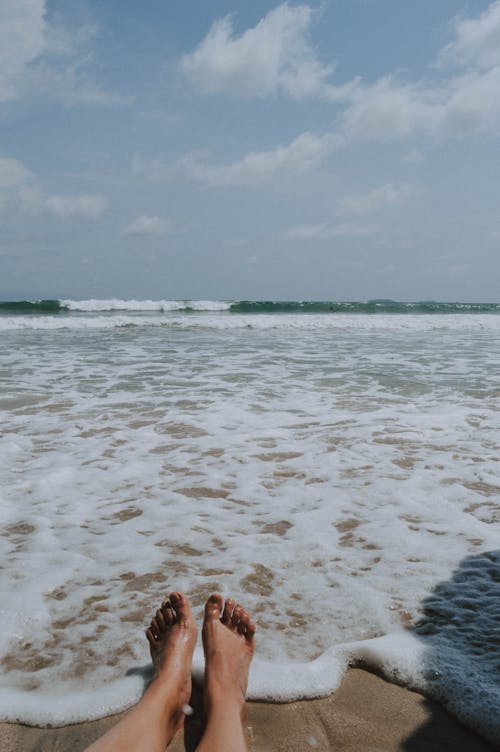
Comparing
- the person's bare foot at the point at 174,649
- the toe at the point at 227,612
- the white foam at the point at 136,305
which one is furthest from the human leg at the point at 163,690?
the white foam at the point at 136,305

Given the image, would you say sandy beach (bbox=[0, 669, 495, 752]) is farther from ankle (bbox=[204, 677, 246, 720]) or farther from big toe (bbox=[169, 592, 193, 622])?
big toe (bbox=[169, 592, 193, 622])

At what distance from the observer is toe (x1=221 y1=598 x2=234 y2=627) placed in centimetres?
193

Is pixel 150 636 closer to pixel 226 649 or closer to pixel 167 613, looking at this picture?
pixel 167 613

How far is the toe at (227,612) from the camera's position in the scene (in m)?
1.93

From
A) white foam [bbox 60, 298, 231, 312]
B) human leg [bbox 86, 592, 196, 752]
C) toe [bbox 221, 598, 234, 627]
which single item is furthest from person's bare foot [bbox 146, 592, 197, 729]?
white foam [bbox 60, 298, 231, 312]

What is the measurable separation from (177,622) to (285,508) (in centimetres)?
121

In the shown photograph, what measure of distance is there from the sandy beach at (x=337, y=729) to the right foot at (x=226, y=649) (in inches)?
3.0

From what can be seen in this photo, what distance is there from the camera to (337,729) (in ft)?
4.97

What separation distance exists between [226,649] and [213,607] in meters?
0.25

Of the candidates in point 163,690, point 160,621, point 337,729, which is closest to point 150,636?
point 160,621

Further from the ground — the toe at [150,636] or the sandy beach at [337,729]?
the toe at [150,636]

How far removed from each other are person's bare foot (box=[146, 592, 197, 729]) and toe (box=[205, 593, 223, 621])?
7cm

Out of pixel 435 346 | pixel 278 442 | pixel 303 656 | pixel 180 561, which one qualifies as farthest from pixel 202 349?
pixel 303 656

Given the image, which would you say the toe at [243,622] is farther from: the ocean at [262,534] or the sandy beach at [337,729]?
the sandy beach at [337,729]
